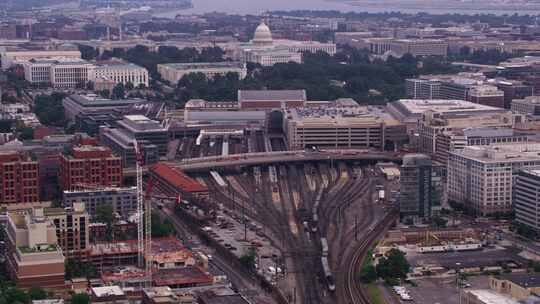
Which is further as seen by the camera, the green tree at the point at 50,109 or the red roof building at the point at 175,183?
the green tree at the point at 50,109

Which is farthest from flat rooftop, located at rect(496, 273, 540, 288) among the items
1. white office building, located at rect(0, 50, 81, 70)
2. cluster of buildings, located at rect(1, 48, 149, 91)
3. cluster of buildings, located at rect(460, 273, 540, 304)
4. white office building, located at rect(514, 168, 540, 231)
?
white office building, located at rect(0, 50, 81, 70)

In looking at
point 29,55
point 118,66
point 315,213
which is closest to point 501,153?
point 315,213

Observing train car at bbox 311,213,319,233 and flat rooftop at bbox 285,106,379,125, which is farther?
flat rooftop at bbox 285,106,379,125

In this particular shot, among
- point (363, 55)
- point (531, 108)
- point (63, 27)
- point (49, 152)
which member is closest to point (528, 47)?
point (363, 55)

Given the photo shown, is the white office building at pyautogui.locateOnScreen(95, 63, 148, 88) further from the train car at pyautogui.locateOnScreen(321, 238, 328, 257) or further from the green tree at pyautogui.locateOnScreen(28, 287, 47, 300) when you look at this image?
the green tree at pyautogui.locateOnScreen(28, 287, 47, 300)

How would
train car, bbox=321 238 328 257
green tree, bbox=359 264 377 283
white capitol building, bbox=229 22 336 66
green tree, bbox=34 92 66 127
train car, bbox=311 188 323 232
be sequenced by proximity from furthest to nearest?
1. white capitol building, bbox=229 22 336 66
2. green tree, bbox=34 92 66 127
3. train car, bbox=311 188 323 232
4. train car, bbox=321 238 328 257
5. green tree, bbox=359 264 377 283

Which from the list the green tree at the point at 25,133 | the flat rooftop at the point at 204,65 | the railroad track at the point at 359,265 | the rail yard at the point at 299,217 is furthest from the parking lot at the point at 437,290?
the flat rooftop at the point at 204,65

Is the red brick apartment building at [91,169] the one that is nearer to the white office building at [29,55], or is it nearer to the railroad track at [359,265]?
the railroad track at [359,265]

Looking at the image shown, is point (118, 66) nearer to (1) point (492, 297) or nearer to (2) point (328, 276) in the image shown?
(2) point (328, 276)
